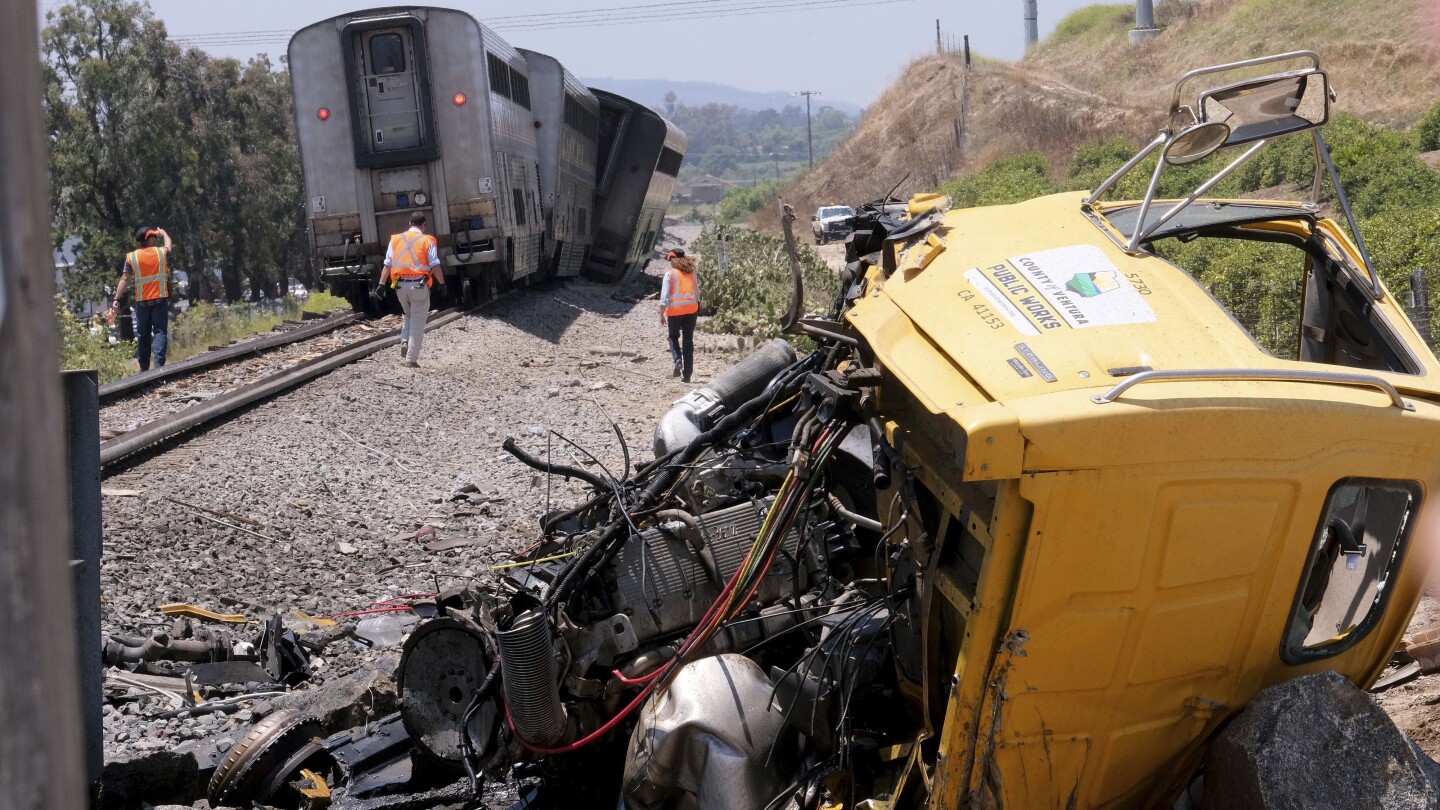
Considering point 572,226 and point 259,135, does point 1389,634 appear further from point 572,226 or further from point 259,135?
point 259,135

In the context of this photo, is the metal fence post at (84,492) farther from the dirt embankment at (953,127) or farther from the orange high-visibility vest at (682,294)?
the dirt embankment at (953,127)

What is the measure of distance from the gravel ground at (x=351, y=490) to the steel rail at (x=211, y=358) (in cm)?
150

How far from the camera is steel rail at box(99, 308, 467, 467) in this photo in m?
9.56

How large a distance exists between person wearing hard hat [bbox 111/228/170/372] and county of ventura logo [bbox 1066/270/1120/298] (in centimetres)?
1281

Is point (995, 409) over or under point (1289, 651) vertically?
over

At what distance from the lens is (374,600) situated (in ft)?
24.7

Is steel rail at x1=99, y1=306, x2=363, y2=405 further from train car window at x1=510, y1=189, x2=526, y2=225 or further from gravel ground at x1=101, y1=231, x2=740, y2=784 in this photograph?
train car window at x1=510, y1=189, x2=526, y2=225

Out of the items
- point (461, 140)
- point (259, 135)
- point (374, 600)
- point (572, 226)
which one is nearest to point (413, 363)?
point (461, 140)

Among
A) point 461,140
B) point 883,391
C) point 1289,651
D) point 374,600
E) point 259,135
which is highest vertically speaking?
point 259,135

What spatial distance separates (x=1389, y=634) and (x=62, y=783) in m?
3.44

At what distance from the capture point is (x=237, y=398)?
11.7m

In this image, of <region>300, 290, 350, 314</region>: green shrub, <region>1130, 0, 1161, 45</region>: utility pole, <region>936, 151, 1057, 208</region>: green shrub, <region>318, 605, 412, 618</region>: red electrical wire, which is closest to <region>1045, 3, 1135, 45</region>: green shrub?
<region>1130, 0, 1161, 45</region>: utility pole

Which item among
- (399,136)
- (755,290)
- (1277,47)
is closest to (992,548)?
(399,136)

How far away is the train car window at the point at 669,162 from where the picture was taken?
92.4ft
